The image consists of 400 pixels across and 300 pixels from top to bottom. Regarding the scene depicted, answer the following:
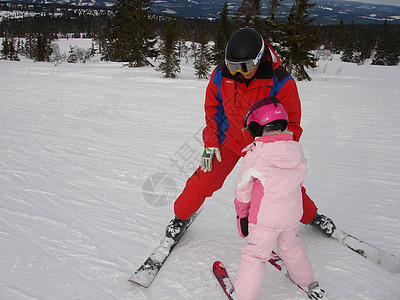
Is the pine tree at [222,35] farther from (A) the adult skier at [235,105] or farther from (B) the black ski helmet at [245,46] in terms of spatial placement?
(B) the black ski helmet at [245,46]

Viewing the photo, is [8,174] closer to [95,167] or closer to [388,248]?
[95,167]

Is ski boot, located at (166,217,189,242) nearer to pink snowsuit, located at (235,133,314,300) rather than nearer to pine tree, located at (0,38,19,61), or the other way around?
pink snowsuit, located at (235,133,314,300)

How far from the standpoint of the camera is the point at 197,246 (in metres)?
2.47

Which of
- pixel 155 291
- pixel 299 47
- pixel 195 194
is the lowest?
pixel 155 291

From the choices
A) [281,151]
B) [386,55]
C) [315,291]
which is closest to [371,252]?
[315,291]

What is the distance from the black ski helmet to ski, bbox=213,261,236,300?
62.2 inches

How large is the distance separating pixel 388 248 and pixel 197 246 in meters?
1.75

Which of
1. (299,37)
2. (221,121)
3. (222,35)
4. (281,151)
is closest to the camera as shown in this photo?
(281,151)

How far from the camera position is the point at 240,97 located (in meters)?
2.16

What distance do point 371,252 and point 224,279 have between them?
1.31m

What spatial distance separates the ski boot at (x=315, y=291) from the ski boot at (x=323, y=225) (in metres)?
0.77

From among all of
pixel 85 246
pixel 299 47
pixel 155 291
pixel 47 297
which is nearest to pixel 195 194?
pixel 155 291

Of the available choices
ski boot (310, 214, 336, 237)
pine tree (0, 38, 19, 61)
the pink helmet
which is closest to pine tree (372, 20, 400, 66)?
ski boot (310, 214, 336, 237)

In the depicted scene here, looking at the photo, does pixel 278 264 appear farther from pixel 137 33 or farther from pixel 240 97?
pixel 137 33
